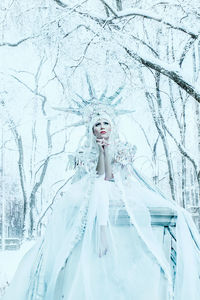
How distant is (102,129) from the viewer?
7.35ft

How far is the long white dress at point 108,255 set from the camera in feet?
5.60

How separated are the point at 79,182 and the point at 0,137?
5084mm

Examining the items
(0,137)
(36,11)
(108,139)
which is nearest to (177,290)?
(108,139)

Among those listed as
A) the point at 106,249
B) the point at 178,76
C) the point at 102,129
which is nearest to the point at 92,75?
the point at 178,76

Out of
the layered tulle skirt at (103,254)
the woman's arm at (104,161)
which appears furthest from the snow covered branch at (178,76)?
the layered tulle skirt at (103,254)

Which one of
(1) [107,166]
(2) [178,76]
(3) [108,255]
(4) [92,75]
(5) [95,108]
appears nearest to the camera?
(3) [108,255]

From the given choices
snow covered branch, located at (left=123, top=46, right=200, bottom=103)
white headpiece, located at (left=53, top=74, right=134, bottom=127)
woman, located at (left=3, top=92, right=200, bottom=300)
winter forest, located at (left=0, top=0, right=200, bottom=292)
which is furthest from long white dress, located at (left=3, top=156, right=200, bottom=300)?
winter forest, located at (left=0, top=0, right=200, bottom=292)

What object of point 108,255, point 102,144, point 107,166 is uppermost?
point 102,144

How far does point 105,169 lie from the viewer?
216cm

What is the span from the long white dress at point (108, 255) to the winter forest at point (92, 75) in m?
1.80

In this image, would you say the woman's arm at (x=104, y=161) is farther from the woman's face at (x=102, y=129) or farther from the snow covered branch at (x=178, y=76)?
the snow covered branch at (x=178, y=76)

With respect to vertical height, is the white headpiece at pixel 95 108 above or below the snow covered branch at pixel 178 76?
below

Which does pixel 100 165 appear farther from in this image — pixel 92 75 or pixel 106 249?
pixel 92 75

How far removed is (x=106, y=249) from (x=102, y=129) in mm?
764
